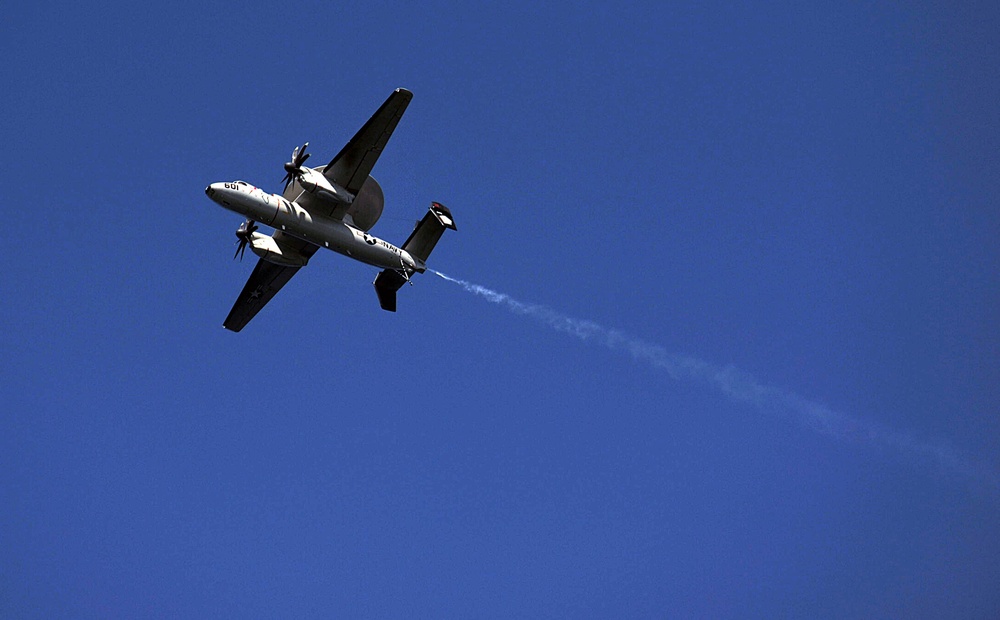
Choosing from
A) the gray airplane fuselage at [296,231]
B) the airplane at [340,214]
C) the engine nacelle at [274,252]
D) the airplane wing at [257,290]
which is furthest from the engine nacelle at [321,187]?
the airplane wing at [257,290]

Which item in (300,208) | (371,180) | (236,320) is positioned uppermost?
(371,180)

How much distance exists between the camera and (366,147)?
179 ft

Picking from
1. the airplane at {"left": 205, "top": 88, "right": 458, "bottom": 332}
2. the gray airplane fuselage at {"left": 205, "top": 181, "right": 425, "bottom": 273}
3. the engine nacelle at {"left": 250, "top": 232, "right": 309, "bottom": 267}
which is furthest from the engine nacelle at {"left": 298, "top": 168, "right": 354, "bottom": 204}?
the engine nacelle at {"left": 250, "top": 232, "right": 309, "bottom": 267}

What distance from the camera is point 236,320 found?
6194cm

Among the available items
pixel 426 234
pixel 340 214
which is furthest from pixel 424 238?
pixel 340 214

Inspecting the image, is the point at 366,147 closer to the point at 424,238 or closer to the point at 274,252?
the point at 424,238

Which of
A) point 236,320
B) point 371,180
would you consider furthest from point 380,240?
point 236,320

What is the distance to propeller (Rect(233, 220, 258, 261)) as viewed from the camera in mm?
56062

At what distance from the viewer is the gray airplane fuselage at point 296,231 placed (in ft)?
167

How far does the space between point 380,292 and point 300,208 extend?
8470 millimetres

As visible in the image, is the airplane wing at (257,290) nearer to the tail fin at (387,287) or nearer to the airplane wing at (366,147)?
the tail fin at (387,287)

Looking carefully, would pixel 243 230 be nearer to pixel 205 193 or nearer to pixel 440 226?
pixel 205 193

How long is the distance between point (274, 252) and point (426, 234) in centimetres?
925

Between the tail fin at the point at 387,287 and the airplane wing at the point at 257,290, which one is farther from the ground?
the tail fin at the point at 387,287
